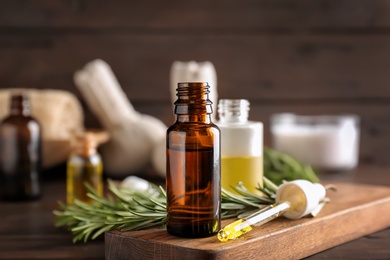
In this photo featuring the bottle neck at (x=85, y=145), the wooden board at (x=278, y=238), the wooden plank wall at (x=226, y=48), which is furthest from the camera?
the wooden plank wall at (x=226, y=48)

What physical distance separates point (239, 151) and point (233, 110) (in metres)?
0.06

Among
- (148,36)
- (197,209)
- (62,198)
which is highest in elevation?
(148,36)

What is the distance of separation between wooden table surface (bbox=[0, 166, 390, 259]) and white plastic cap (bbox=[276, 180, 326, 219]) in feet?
0.19

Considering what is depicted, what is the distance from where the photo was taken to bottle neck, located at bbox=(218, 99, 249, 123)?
0.85m

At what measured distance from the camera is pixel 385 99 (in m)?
1.84

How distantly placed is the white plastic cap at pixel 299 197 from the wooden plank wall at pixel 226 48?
1021 mm

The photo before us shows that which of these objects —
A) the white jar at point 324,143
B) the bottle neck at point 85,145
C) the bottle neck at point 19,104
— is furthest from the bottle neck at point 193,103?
the white jar at point 324,143

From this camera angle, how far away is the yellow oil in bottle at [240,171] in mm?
844

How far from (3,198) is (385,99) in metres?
1.13

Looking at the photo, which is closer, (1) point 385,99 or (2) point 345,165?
(2) point 345,165

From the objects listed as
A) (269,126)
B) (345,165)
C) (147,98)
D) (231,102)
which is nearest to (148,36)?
(147,98)

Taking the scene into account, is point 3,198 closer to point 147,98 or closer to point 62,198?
point 62,198

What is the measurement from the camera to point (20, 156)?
1.26 m

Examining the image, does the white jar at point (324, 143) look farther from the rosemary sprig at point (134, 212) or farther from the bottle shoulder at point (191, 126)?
the bottle shoulder at point (191, 126)
